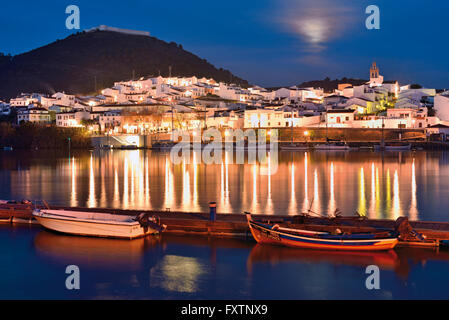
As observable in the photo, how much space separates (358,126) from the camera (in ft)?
186

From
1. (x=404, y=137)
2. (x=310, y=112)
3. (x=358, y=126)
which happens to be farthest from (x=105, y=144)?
(x=404, y=137)

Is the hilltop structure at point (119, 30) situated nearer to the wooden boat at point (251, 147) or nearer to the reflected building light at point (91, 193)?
the wooden boat at point (251, 147)

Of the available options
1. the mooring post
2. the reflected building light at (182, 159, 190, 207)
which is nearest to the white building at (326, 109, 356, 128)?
the reflected building light at (182, 159, 190, 207)

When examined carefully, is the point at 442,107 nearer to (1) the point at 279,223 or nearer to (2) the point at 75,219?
(1) the point at 279,223

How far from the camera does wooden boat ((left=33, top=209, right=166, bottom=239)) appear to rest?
483 inches

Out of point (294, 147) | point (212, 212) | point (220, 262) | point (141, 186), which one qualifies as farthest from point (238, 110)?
point (220, 262)

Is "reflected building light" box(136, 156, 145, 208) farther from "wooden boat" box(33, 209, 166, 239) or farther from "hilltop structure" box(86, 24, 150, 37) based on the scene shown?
"hilltop structure" box(86, 24, 150, 37)

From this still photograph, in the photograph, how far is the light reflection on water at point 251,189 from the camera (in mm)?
16594

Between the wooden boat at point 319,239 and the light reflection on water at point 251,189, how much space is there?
1.60 metres

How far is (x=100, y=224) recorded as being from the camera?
12.4 m

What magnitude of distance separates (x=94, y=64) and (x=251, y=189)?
12465 cm

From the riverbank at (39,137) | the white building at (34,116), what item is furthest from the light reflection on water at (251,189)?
the white building at (34,116)
